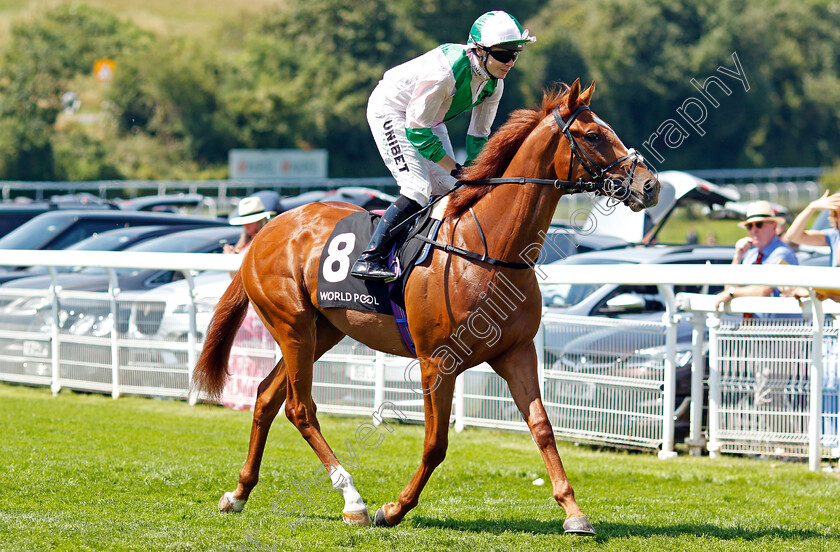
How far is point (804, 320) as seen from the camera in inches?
283

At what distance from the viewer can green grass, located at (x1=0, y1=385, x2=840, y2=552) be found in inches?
188

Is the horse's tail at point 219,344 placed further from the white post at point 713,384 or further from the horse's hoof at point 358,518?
the white post at point 713,384

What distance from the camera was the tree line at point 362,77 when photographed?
4081 cm

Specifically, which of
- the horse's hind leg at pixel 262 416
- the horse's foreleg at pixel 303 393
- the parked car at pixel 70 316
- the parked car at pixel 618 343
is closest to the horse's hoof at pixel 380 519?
the horse's foreleg at pixel 303 393

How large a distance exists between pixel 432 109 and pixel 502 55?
416mm

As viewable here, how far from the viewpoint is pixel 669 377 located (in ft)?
24.5

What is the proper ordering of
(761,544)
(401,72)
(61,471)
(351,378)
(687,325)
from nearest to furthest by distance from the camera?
(761,544) → (401,72) → (61,471) → (687,325) → (351,378)

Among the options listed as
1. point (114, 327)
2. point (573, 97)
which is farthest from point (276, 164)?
point (573, 97)

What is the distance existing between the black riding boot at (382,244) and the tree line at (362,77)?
32604mm

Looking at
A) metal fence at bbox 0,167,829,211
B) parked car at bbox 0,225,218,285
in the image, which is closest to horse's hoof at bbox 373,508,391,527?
parked car at bbox 0,225,218,285

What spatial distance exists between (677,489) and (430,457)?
207 cm

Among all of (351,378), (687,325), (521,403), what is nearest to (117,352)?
(351,378)

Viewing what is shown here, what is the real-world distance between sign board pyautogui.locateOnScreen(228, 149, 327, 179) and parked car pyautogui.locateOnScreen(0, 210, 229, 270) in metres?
26.1

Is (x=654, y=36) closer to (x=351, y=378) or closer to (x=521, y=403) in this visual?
(x=351, y=378)
